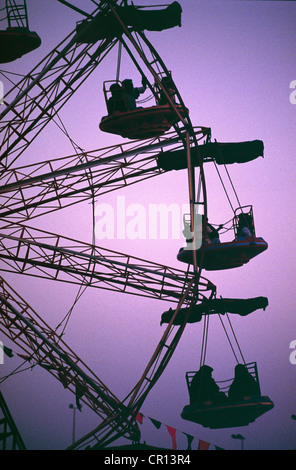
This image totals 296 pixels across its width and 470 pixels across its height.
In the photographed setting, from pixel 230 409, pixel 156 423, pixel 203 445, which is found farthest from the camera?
pixel 156 423

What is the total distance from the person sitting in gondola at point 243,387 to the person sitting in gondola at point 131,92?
9608mm

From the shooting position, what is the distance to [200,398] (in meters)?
24.9

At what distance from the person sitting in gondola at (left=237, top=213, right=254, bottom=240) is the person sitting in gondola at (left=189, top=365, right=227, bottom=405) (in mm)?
4727

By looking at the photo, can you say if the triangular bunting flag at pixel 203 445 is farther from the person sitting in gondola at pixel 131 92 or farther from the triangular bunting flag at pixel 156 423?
the person sitting in gondola at pixel 131 92

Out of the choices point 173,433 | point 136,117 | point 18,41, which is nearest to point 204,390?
point 173,433

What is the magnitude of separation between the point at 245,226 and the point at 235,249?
1.05 metres

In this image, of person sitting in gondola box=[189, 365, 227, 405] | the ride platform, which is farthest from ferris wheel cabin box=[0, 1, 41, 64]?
person sitting in gondola box=[189, 365, 227, 405]

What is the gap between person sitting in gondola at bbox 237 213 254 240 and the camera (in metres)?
26.3

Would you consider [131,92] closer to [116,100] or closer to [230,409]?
[116,100]

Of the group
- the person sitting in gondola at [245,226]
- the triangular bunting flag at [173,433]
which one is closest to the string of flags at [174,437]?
the triangular bunting flag at [173,433]

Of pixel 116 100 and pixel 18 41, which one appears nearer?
pixel 18 41

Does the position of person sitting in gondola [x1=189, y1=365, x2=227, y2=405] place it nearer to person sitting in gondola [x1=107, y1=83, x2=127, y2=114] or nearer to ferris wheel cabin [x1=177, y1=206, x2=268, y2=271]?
ferris wheel cabin [x1=177, y1=206, x2=268, y2=271]

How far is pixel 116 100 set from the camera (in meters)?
25.2

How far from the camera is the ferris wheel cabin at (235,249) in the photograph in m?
25.9
